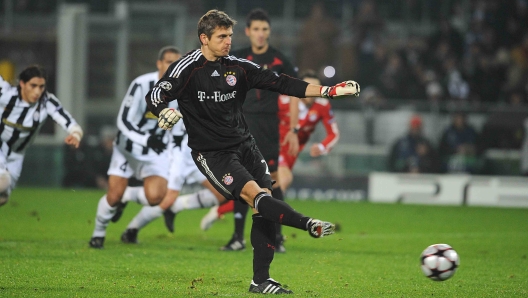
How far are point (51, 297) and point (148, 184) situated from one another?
3302mm

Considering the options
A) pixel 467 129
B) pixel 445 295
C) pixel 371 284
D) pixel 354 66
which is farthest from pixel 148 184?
pixel 354 66

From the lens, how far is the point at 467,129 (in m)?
16.8

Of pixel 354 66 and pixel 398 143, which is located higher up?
pixel 354 66

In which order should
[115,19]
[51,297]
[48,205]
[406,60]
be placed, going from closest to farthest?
[51,297] < [48,205] < [115,19] < [406,60]

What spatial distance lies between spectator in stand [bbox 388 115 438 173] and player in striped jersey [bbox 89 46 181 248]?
27.9 feet

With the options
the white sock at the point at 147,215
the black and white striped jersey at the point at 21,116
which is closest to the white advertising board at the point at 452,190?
the white sock at the point at 147,215

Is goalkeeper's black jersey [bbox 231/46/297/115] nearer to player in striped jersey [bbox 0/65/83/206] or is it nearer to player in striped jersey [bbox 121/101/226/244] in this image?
player in striped jersey [bbox 121/101/226/244]

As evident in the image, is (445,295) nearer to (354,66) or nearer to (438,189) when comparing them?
(438,189)

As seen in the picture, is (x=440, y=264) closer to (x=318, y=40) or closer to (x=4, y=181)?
(x=4, y=181)

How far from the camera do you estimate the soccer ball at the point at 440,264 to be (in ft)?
19.1

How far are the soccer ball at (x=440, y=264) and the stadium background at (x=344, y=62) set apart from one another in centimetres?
1034

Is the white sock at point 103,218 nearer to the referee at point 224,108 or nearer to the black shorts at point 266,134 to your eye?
the black shorts at point 266,134

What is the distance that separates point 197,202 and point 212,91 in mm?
3769

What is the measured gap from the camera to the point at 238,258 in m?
8.08
